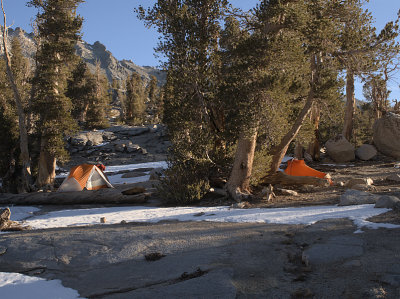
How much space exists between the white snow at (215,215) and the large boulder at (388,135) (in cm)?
1749

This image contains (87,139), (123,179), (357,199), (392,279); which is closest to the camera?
(392,279)

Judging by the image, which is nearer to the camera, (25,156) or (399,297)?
(399,297)

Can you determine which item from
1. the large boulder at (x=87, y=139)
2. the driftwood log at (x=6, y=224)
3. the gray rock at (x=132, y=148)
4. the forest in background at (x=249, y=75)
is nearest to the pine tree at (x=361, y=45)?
the forest in background at (x=249, y=75)

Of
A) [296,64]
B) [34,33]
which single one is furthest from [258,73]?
[34,33]

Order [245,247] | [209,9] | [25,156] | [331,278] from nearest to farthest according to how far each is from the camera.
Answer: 1. [331,278]
2. [245,247]
3. [209,9]
4. [25,156]

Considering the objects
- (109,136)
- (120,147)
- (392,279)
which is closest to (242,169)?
(392,279)

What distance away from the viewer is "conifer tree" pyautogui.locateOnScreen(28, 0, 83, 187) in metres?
17.4

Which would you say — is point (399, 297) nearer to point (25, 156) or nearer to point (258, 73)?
point (258, 73)

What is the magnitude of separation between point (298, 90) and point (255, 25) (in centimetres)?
362

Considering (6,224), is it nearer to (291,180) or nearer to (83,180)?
(83,180)

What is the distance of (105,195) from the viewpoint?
42.1 ft

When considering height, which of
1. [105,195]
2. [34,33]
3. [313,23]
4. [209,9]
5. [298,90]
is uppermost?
[34,33]

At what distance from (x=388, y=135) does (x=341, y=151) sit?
3.98 m

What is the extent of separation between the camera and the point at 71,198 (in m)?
13.0
